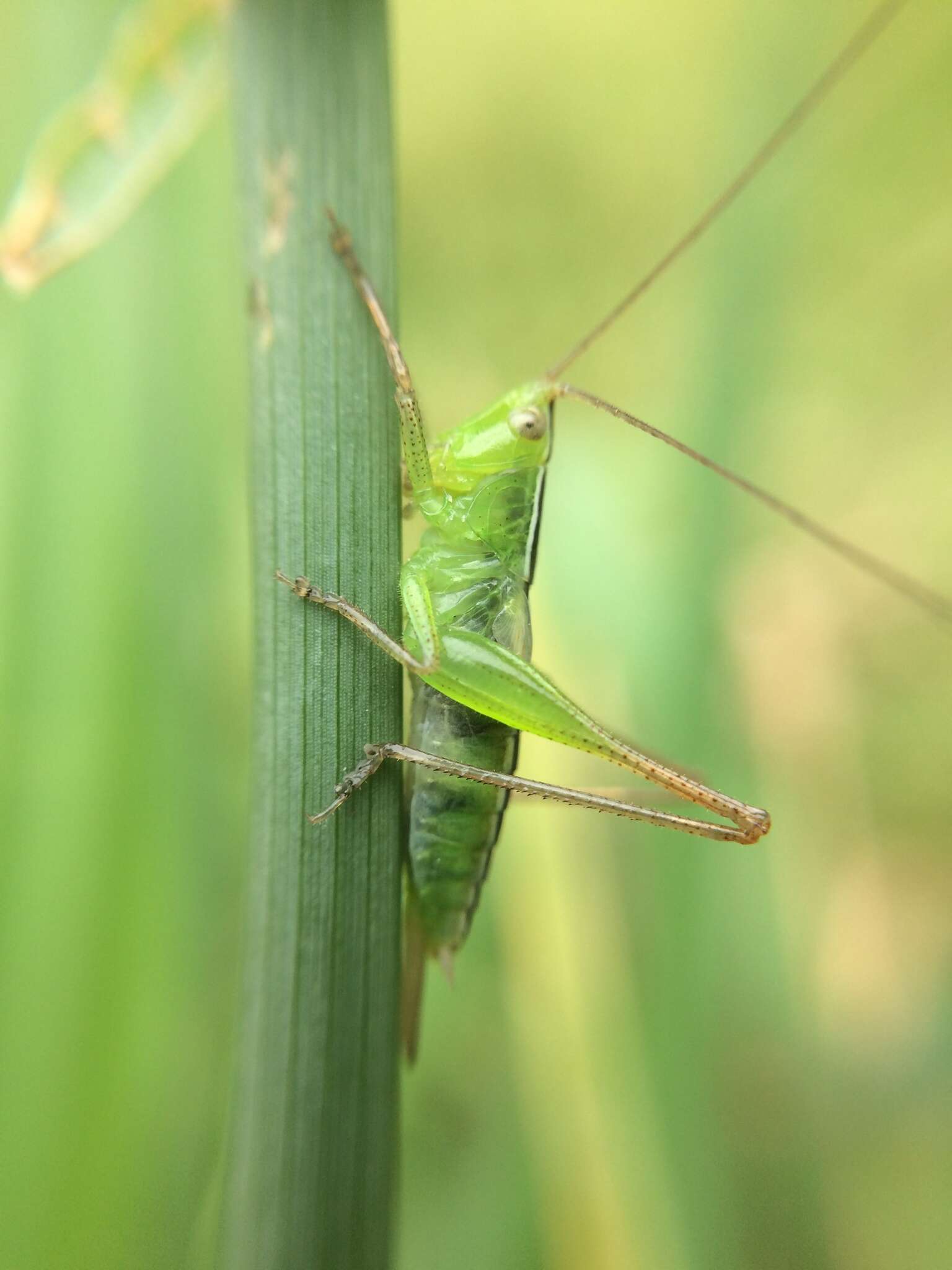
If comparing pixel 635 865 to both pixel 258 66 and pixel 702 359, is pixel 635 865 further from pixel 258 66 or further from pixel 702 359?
pixel 258 66

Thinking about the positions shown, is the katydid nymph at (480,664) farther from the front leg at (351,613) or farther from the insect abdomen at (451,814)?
the front leg at (351,613)

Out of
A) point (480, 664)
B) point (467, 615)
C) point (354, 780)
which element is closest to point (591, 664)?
point (467, 615)

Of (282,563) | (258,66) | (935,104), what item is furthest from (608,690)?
(935,104)

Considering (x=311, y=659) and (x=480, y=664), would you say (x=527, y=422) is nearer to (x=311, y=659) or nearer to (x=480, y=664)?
(x=480, y=664)

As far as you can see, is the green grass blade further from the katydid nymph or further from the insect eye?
the insect eye

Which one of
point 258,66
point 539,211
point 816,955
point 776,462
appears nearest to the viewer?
point 258,66

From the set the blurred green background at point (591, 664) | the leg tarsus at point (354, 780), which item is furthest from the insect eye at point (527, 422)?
the leg tarsus at point (354, 780)
